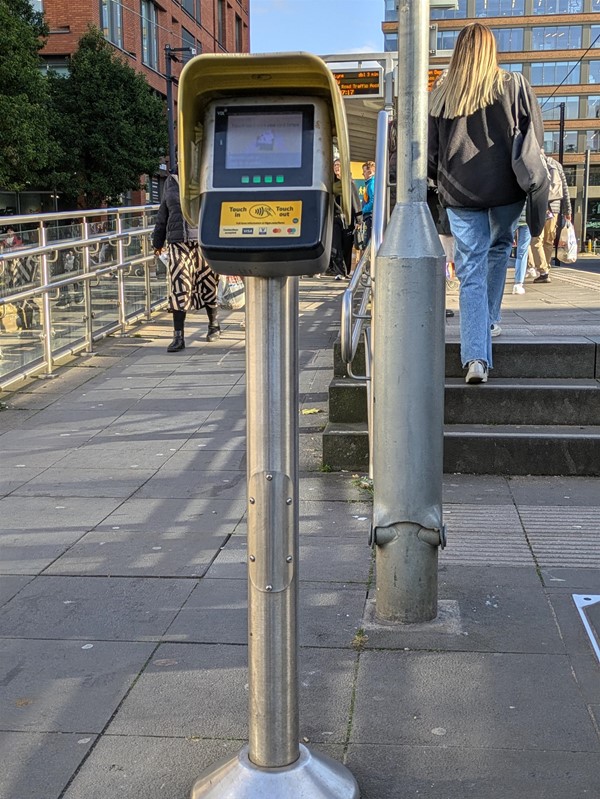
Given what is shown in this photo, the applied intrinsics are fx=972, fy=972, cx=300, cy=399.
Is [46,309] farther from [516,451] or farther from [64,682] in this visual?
[64,682]

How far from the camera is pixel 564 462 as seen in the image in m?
5.66

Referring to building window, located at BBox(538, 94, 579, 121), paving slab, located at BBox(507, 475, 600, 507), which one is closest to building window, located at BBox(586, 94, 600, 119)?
building window, located at BBox(538, 94, 579, 121)

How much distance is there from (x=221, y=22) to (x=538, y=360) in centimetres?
5376

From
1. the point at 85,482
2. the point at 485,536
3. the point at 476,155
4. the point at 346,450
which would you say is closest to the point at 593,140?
the point at 476,155

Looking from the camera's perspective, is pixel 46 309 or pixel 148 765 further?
pixel 46 309

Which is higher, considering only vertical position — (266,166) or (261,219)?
(266,166)

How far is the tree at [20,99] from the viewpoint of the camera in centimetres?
2336

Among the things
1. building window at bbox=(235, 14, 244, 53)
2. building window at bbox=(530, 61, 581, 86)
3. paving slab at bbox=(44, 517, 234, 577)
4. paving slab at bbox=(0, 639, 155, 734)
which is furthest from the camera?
building window at bbox=(530, 61, 581, 86)

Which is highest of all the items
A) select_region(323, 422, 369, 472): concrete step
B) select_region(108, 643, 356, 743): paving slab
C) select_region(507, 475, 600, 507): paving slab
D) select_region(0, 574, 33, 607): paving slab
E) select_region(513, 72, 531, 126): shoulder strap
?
select_region(513, 72, 531, 126): shoulder strap

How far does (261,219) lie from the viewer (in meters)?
2.24

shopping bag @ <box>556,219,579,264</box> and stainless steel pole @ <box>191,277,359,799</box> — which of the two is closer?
stainless steel pole @ <box>191,277,359,799</box>

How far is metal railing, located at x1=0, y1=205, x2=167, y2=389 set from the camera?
8523 millimetres

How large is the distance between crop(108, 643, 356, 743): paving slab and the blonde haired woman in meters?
2.95

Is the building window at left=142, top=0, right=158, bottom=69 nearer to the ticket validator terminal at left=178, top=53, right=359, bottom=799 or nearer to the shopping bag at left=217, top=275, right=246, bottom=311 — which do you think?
the shopping bag at left=217, top=275, right=246, bottom=311
